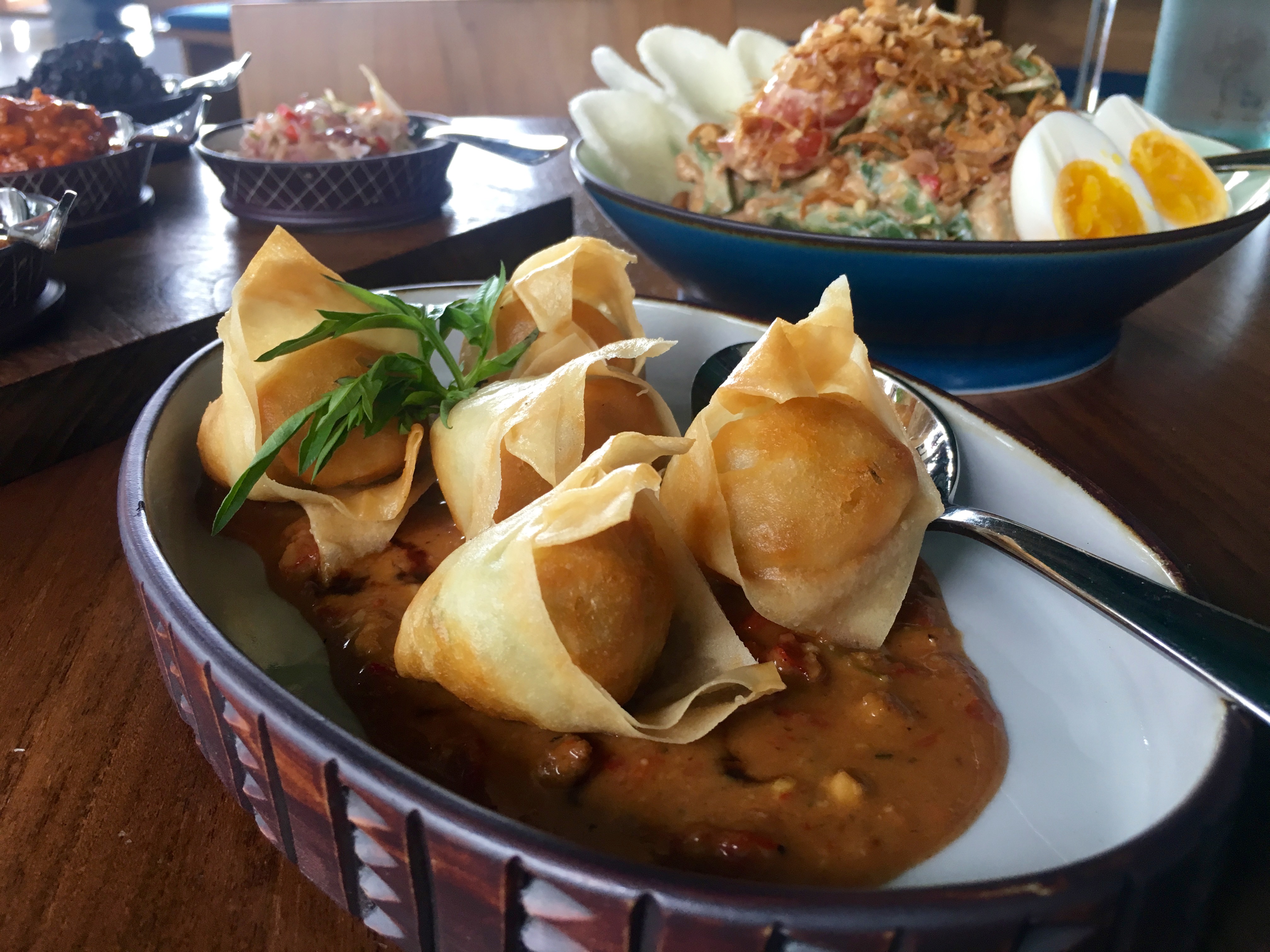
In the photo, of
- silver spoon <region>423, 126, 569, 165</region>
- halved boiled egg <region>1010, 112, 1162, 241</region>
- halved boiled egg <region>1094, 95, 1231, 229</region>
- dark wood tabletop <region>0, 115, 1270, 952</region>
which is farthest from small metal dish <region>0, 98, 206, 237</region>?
halved boiled egg <region>1094, 95, 1231, 229</region>

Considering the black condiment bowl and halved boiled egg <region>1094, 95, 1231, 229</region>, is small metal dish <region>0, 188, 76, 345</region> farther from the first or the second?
halved boiled egg <region>1094, 95, 1231, 229</region>

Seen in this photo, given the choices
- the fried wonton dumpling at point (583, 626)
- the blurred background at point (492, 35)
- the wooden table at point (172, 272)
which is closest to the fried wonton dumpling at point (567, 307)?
the fried wonton dumpling at point (583, 626)

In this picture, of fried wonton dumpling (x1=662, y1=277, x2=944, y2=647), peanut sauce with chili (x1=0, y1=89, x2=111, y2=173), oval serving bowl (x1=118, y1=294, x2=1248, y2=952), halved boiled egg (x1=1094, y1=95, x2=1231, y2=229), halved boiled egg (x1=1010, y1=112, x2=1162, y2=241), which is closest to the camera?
oval serving bowl (x1=118, y1=294, x2=1248, y2=952)

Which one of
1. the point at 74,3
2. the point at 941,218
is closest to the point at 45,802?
the point at 941,218

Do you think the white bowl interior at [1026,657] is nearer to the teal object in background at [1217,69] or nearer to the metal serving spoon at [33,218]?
the metal serving spoon at [33,218]

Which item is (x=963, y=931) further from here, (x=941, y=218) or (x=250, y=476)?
(x=941, y=218)

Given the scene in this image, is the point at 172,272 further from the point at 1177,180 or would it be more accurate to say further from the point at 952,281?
the point at 1177,180

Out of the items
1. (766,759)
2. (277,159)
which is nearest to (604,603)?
(766,759)
